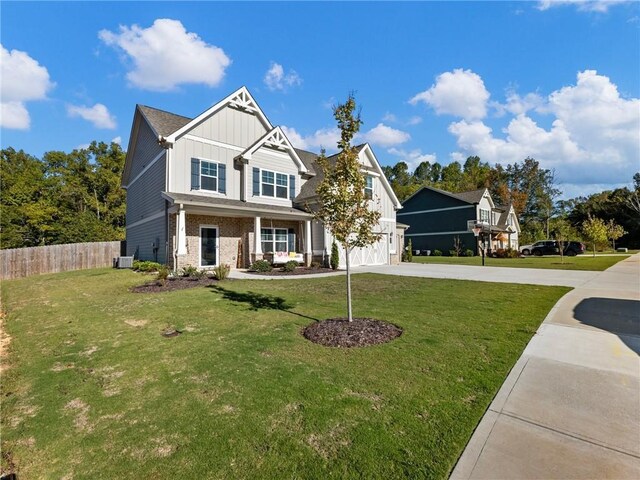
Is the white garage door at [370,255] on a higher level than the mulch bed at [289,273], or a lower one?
higher

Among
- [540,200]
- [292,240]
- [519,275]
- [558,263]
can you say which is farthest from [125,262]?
[540,200]

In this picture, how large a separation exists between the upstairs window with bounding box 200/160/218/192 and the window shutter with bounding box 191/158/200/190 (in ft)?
0.53

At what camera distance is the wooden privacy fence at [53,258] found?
16.4 metres

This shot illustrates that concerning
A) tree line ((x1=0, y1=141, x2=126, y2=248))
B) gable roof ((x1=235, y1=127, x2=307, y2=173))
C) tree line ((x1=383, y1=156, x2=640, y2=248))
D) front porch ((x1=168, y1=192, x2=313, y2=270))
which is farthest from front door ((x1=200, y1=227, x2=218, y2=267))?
tree line ((x1=383, y1=156, x2=640, y2=248))

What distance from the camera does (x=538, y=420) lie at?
9.43ft

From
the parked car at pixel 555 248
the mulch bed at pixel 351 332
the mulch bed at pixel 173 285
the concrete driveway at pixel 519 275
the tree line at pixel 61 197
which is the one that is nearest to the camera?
the mulch bed at pixel 351 332

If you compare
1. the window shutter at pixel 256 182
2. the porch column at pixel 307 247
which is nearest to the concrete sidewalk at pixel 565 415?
the porch column at pixel 307 247

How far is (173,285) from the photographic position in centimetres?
1063

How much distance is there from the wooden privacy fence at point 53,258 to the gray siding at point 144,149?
5.40 meters

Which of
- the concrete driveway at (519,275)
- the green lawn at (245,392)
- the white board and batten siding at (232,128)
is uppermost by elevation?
the white board and batten siding at (232,128)

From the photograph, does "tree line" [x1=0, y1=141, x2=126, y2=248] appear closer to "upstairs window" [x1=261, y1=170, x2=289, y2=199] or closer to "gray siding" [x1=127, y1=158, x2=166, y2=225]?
"gray siding" [x1=127, y1=158, x2=166, y2=225]

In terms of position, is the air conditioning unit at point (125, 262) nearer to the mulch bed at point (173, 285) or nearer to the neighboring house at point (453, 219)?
the mulch bed at point (173, 285)

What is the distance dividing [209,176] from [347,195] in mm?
12038

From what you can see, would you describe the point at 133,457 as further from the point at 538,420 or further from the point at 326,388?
the point at 538,420
